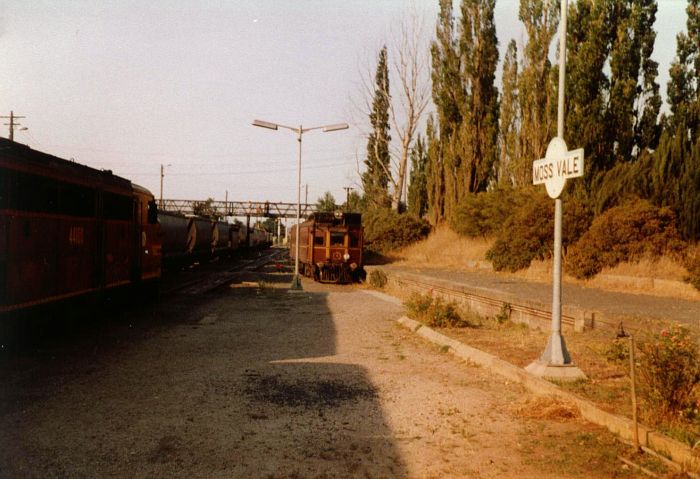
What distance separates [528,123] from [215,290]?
754 inches

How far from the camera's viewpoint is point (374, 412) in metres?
6.10

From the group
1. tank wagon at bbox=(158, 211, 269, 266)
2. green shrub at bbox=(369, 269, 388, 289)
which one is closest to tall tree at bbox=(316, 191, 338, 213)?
tank wagon at bbox=(158, 211, 269, 266)

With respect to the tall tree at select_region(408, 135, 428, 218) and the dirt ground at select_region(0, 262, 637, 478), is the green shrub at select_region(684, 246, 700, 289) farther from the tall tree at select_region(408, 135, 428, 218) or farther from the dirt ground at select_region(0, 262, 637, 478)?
the tall tree at select_region(408, 135, 428, 218)

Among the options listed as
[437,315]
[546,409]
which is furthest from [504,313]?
[546,409]

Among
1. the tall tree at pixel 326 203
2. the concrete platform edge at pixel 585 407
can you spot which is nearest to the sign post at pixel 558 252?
the concrete platform edge at pixel 585 407

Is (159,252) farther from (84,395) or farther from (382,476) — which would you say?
(382,476)

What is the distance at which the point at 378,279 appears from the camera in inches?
924

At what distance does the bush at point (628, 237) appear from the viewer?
18.2 m

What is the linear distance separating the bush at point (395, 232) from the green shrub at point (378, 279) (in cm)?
1424

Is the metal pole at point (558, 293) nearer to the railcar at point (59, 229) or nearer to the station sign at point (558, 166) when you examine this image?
the station sign at point (558, 166)

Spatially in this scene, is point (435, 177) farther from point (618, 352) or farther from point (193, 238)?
point (618, 352)

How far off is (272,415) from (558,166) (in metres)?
4.69

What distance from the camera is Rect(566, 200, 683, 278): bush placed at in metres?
18.2

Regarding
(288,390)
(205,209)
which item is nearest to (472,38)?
(288,390)
